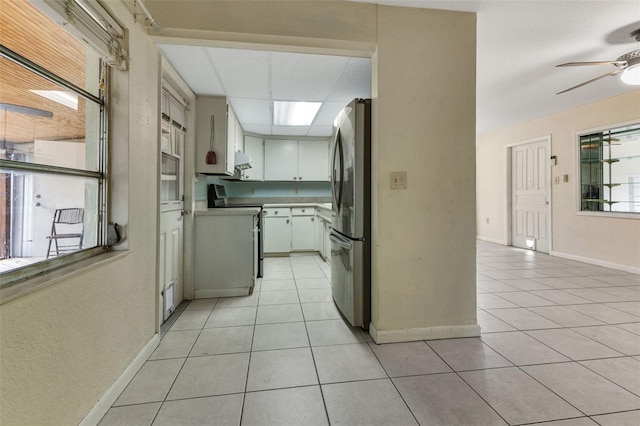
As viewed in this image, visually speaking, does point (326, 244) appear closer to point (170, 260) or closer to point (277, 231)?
point (277, 231)

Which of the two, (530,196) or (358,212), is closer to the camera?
(358,212)

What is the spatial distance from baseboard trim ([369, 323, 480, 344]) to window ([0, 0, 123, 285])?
1812mm

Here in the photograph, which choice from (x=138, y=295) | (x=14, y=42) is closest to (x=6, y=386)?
(x=138, y=295)

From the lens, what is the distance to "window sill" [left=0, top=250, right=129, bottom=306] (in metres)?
0.91

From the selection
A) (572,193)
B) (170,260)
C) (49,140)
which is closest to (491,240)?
(572,193)

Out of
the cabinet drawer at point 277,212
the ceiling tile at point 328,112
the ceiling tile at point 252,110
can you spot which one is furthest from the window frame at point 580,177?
the ceiling tile at point 252,110

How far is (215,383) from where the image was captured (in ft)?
5.19

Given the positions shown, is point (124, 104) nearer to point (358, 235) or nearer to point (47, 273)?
point (47, 273)

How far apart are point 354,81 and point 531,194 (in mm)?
4460

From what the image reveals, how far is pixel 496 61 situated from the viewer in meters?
2.84

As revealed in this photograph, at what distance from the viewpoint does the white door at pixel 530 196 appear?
5070mm

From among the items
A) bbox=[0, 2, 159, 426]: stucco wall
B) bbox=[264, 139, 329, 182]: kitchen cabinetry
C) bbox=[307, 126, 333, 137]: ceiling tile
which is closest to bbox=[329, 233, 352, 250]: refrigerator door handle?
bbox=[0, 2, 159, 426]: stucco wall

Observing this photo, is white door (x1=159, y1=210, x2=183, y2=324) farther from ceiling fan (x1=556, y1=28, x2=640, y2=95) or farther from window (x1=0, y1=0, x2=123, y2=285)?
ceiling fan (x1=556, y1=28, x2=640, y2=95)

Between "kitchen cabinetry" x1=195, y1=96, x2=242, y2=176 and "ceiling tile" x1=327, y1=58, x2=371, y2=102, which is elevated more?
"ceiling tile" x1=327, y1=58, x2=371, y2=102
